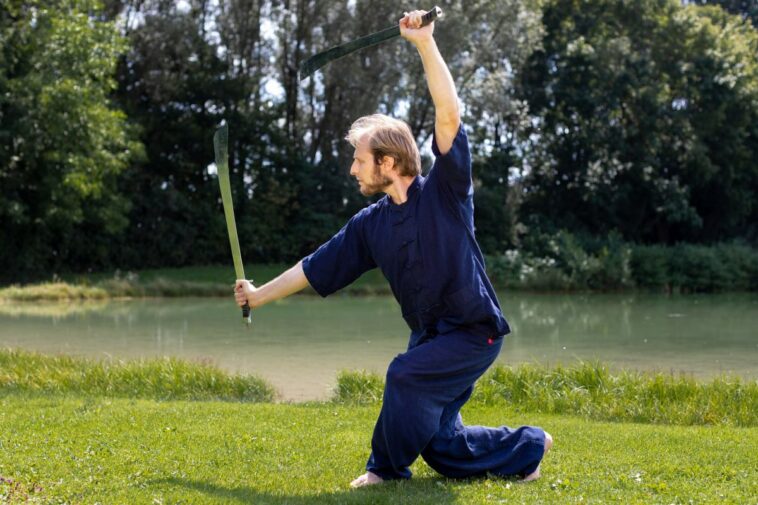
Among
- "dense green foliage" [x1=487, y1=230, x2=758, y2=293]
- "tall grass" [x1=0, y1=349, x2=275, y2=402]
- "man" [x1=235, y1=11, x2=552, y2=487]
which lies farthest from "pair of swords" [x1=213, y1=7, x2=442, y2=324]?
"dense green foliage" [x1=487, y1=230, x2=758, y2=293]

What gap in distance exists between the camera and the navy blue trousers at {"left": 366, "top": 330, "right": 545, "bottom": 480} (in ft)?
15.7

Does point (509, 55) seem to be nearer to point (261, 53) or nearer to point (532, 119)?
point (532, 119)

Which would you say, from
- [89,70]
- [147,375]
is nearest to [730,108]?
[89,70]

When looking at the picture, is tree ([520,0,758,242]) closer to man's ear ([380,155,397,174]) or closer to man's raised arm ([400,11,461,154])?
man's ear ([380,155,397,174])

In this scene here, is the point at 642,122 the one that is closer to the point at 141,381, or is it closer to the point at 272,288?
the point at 141,381

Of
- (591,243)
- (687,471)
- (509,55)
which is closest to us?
(687,471)

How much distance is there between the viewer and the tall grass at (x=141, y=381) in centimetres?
955

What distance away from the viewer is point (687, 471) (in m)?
5.42

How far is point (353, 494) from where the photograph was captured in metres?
4.81

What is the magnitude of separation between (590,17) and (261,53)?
46.6 ft

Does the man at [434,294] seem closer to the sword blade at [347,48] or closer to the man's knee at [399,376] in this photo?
the man's knee at [399,376]

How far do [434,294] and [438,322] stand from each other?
6.9 inches

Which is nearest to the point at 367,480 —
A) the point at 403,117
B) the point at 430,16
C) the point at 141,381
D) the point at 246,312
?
the point at 246,312

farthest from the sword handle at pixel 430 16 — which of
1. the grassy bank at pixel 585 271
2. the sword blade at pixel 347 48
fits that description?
the grassy bank at pixel 585 271
